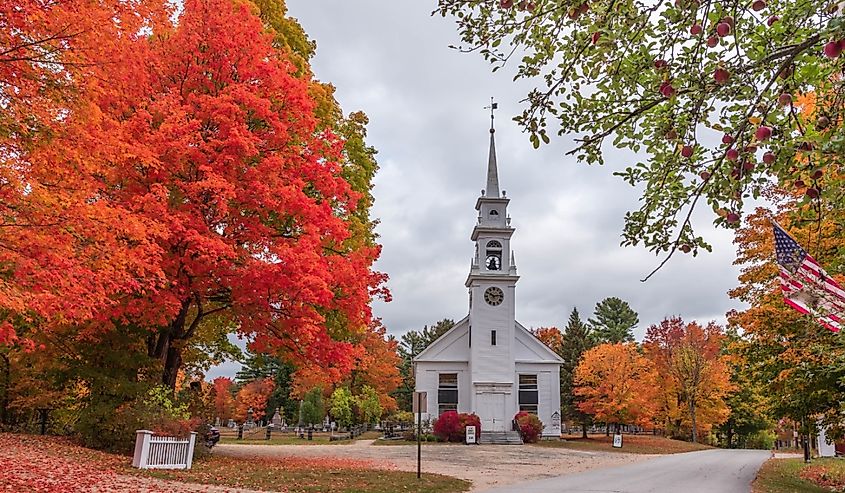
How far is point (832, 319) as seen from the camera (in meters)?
7.86

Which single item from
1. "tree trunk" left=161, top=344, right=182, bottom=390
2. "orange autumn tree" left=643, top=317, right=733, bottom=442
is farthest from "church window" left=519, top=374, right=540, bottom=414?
"tree trunk" left=161, top=344, right=182, bottom=390

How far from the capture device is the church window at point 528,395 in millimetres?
38969

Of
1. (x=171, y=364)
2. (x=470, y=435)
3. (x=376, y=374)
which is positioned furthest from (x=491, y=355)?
(x=171, y=364)

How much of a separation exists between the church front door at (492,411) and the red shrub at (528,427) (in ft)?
2.83

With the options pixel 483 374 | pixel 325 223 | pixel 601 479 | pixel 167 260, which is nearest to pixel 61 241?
pixel 167 260

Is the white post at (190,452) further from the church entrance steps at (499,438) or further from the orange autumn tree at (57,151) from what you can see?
the church entrance steps at (499,438)

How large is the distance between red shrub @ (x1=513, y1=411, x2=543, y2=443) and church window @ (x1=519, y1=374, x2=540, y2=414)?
2763 millimetres

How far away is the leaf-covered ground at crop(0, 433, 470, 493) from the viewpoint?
9.66 m

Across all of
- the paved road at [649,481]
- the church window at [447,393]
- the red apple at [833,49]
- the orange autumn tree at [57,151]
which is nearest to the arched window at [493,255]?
the church window at [447,393]

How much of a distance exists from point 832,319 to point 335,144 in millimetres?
10755

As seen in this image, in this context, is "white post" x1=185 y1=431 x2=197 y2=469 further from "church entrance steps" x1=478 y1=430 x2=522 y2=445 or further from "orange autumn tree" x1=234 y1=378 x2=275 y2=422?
"orange autumn tree" x1=234 y1=378 x2=275 y2=422

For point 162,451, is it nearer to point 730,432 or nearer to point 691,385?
point 691,385

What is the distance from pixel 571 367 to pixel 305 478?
3672 cm

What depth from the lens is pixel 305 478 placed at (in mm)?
12500
